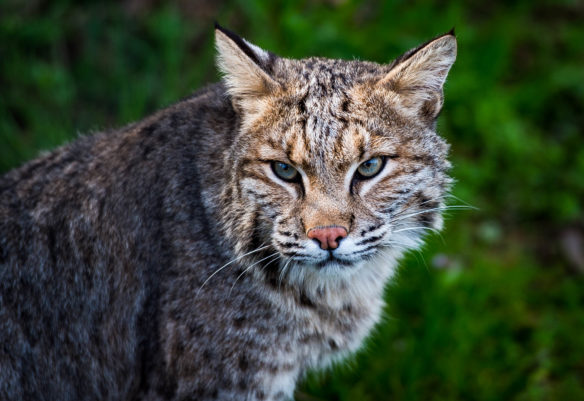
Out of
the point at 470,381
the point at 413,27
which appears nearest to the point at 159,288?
the point at 470,381

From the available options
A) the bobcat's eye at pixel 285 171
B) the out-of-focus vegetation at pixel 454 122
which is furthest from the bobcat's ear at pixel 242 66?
the out-of-focus vegetation at pixel 454 122

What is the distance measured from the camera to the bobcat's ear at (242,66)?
3.28 meters

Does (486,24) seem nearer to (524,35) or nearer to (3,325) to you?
(524,35)

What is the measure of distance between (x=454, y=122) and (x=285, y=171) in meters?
3.26

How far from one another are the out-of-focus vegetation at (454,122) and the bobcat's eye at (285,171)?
1.71 meters

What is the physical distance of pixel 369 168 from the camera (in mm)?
3309

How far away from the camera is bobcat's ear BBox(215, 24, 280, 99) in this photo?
3.28 m

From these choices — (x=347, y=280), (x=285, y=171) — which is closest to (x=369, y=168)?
(x=285, y=171)

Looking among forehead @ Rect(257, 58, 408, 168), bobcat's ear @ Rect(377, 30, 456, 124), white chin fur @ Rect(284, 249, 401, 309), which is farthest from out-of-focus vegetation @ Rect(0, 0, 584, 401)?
forehead @ Rect(257, 58, 408, 168)

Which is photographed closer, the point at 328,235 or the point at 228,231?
the point at 328,235

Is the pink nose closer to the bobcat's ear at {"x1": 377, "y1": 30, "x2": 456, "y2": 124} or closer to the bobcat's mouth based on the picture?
the bobcat's mouth

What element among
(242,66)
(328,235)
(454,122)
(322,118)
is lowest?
(328,235)

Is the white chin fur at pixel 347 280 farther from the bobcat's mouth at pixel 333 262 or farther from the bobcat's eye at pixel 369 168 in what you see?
the bobcat's eye at pixel 369 168

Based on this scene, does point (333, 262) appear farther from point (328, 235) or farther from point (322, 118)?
point (322, 118)
